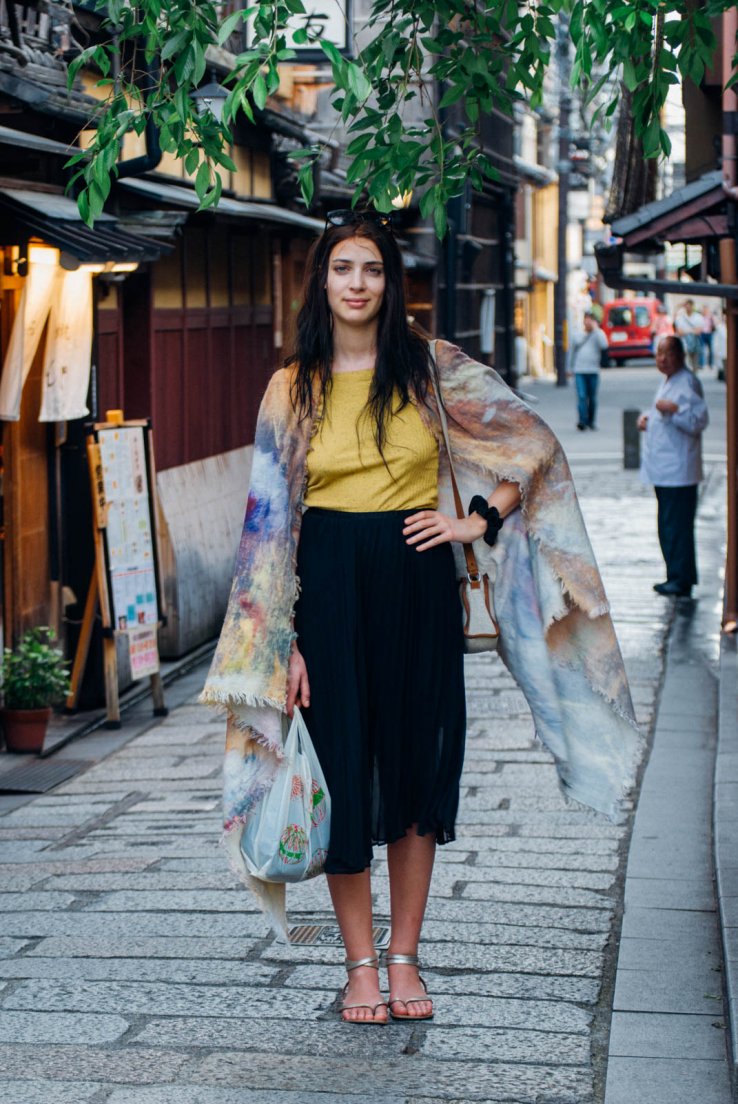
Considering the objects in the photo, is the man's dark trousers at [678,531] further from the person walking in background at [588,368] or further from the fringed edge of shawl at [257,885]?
the person walking in background at [588,368]

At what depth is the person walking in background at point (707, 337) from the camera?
47062 millimetres

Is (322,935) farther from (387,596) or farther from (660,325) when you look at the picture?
(660,325)

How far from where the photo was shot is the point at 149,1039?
4562 millimetres

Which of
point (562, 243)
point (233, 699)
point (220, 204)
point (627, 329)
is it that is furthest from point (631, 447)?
point (627, 329)

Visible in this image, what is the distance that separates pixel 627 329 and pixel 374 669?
166 feet

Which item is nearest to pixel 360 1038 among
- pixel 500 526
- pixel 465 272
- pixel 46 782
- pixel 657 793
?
pixel 500 526

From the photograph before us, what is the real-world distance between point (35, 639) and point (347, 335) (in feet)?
15.9

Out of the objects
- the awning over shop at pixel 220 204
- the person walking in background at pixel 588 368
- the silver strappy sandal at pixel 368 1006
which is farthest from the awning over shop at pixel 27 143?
the person walking in background at pixel 588 368

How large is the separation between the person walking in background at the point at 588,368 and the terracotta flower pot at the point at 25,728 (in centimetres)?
2048

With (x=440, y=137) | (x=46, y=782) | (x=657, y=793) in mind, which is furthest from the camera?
(x=46, y=782)

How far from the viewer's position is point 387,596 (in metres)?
4.46

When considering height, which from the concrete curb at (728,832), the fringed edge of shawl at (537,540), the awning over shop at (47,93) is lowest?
the concrete curb at (728,832)

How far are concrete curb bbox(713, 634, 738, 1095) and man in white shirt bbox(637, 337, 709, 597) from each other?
2.83m

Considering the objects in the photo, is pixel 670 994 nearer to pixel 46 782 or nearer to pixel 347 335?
pixel 347 335
